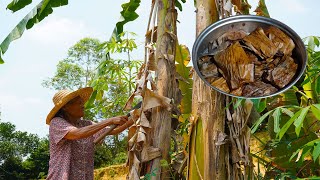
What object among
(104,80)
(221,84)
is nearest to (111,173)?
(104,80)

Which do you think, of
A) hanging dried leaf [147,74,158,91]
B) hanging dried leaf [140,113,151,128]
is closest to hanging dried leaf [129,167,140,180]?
hanging dried leaf [140,113,151,128]

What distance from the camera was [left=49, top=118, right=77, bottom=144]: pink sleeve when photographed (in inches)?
73.6

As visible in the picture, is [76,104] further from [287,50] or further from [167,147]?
[287,50]

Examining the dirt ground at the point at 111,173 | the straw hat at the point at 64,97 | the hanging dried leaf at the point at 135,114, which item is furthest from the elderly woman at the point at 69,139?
the dirt ground at the point at 111,173

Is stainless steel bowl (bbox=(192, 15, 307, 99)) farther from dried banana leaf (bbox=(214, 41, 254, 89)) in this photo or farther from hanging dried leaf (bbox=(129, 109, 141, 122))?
hanging dried leaf (bbox=(129, 109, 141, 122))

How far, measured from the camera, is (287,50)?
0.88 meters

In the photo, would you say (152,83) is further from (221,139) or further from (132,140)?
(221,139)

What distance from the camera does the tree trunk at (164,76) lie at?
168 centimetres

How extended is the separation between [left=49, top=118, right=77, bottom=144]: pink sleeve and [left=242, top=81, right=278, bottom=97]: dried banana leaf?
1.09 metres

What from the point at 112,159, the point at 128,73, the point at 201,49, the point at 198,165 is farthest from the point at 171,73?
the point at 112,159

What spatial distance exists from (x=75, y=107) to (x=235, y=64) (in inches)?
47.8

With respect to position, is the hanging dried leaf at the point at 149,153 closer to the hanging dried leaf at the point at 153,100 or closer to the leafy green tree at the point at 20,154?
the hanging dried leaf at the point at 153,100

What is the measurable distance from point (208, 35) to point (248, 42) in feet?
0.25

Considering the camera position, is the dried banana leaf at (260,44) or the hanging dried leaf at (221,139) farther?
the hanging dried leaf at (221,139)
